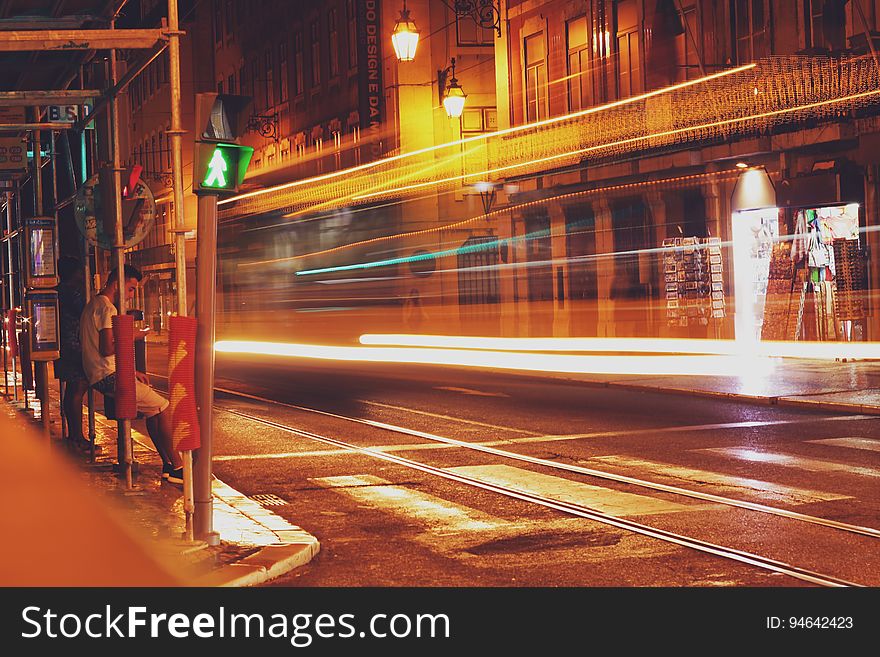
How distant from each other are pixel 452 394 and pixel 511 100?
18.9 m

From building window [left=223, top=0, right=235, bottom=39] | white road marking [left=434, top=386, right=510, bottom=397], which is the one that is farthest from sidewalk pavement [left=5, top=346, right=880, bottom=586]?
building window [left=223, top=0, right=235, bottom=39]

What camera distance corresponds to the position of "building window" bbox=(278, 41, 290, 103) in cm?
5419

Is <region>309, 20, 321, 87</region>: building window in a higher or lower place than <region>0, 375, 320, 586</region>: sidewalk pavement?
higher

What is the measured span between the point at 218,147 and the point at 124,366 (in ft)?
7.69

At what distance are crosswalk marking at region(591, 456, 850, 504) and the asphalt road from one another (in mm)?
22

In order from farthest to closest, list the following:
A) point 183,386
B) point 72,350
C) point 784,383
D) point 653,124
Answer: point 653,124, point 784,383, point 72,350, point 183,386

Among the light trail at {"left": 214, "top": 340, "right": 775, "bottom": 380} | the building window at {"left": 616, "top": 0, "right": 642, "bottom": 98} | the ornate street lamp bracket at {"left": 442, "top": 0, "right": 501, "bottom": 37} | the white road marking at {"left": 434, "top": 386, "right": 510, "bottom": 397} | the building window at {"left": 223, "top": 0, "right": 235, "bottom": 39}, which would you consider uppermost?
the building window at {"left": 223, "top": 0, "right": 235, "bottom": 39}

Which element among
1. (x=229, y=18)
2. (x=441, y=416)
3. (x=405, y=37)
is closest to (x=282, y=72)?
(x=229, y=18)

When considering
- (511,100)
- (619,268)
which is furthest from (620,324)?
(511,100)

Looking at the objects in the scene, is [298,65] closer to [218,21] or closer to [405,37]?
[218,21]

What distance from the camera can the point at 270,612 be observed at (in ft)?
21.7

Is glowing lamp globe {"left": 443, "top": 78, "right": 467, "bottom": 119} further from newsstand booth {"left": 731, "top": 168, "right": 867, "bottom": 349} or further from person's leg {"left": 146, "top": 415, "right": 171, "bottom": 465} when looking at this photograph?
person's leg {"left": 146, "top": 415, "right": 171, "bottom": 465}

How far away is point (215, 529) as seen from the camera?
29.6ft

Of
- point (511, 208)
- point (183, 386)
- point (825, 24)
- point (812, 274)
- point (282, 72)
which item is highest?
point (282, 72)
